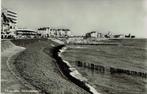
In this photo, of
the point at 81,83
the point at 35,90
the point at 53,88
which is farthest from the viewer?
the point at 81,83

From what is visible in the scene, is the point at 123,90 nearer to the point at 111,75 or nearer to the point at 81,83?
the point at 81,83

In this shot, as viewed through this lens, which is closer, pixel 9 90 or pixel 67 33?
pixel 9 90

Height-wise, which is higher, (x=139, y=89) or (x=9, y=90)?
(x=9, y=90)

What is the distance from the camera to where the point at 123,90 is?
48.9 ft

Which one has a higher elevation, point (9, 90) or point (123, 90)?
point (9, 90)

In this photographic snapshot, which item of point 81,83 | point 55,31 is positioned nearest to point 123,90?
point 81,83

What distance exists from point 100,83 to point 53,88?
196 inches

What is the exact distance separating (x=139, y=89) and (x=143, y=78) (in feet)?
12.4

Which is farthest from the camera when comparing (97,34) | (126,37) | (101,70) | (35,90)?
(126,37)

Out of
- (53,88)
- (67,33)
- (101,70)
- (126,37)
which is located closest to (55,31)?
(67,33)

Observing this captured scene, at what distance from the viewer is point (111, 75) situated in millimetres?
19969

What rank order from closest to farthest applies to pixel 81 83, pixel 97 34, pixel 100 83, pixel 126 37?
1. pixel 81 83
2. pixel 100 83
3. pixel 97 34
4. pixel 126 37

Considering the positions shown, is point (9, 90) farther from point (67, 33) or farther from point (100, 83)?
point (67, 33)

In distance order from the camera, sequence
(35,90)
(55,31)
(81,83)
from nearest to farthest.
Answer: (35,90) → (81,83) → (55,31)
